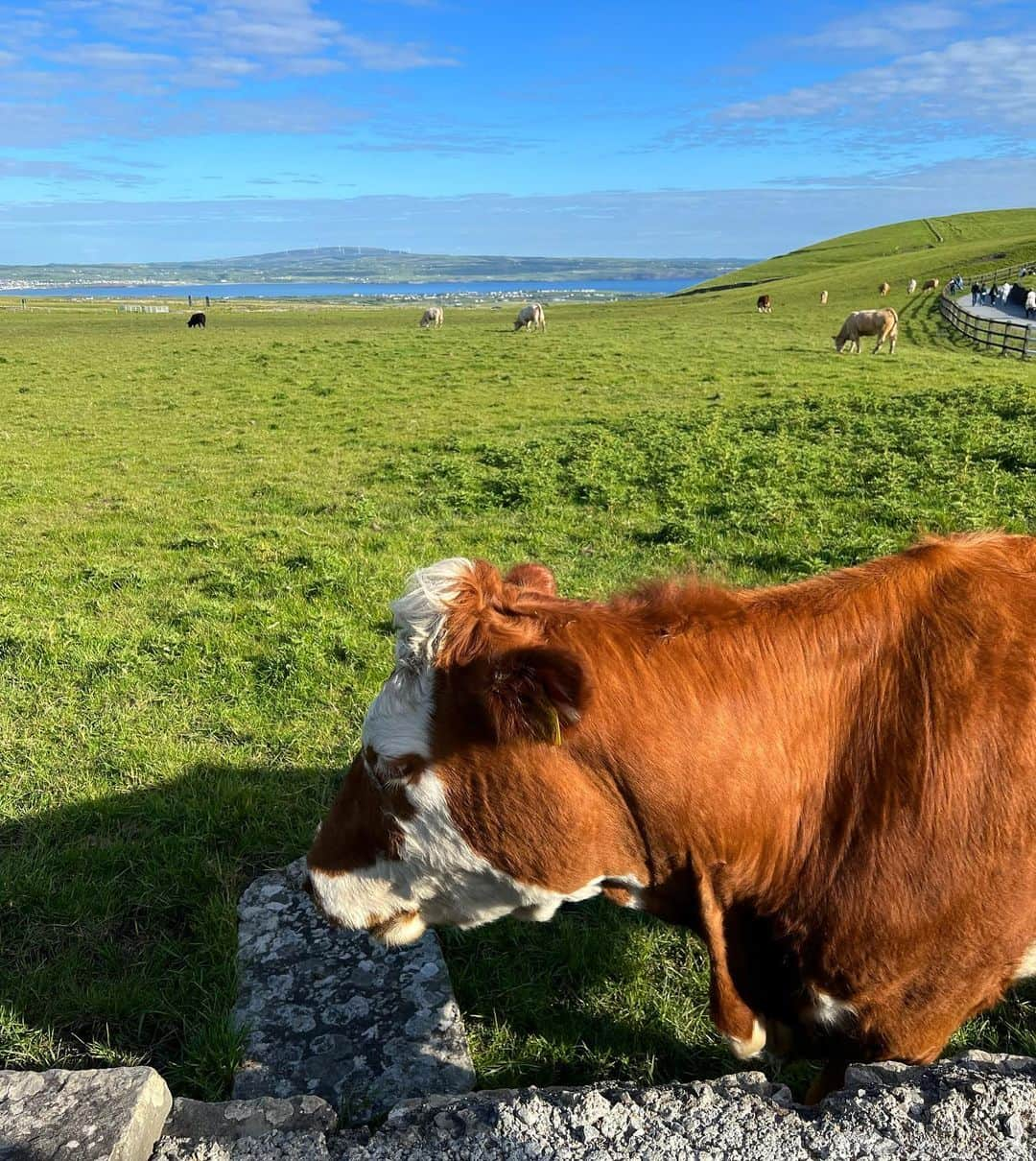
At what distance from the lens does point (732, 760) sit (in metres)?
2.24

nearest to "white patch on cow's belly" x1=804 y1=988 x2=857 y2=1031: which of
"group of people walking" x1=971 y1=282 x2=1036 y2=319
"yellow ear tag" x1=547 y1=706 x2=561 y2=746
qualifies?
"yellow ear tag" x1=547 y1=706 x2=561 y2=746

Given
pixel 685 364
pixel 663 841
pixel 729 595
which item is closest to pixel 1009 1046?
pixel 663 841

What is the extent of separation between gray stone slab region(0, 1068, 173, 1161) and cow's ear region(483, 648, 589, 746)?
1382 millimetres

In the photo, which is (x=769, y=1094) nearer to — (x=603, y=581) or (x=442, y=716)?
(x=442, y=716)

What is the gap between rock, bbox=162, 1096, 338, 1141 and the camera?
230cm

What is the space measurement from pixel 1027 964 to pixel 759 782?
3.25ft

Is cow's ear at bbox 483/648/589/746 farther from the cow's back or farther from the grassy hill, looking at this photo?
the grassy hill

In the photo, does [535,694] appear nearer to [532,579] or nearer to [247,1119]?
[532,579]

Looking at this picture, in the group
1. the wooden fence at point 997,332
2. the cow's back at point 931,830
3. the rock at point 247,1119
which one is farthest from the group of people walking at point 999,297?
the rock at point 247,1119

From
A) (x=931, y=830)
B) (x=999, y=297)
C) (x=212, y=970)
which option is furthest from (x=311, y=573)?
(x=999, y=297)

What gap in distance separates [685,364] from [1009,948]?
23181mm

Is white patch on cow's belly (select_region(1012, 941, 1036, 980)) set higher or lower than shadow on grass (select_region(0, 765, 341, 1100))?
higher

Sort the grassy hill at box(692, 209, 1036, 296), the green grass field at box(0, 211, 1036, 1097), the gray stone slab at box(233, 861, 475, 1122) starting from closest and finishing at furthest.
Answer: the gray stone slab at box(233, 861, 475, 1122), the green grass field at box(0, 211, 1036, 1097), the grassy hill at box(692, 209, 1036, 296)

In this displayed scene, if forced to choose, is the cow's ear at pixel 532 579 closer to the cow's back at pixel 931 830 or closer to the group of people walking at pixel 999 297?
the cow's back at pixel 931 830
